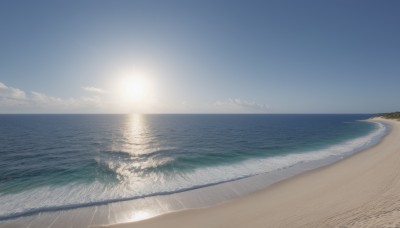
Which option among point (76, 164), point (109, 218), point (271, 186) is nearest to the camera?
point (109, 218)

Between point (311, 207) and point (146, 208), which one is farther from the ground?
point (311, 207)

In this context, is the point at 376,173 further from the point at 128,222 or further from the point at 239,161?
the point at 128,222

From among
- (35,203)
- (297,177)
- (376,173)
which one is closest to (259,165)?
(297,177)

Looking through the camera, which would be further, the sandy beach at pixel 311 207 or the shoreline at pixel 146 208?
the shoreline at pixel 146 208

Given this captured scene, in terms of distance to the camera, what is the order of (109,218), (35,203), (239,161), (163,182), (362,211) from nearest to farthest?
(362,211) → (109,218) → (35,203) → (163,182) → (239,161)

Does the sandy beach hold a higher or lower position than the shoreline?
higher

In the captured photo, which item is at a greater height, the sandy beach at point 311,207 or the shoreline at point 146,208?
the sandy beach at point 311,207

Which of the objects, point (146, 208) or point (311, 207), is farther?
point (146, 208)

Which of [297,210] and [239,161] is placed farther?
[239,161]
